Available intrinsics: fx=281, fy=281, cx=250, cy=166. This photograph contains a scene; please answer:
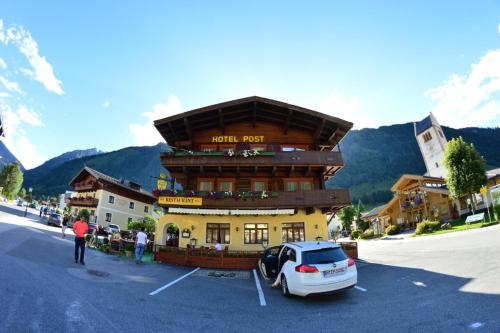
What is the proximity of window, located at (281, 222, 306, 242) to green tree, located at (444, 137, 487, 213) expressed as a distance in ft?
83.5

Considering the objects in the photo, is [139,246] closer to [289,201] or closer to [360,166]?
[289,201]

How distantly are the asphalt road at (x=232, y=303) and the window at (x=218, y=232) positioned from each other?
34.2ft

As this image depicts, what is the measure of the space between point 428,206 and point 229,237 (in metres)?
38.3

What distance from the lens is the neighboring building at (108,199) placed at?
1711 inches

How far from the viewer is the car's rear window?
8500mm

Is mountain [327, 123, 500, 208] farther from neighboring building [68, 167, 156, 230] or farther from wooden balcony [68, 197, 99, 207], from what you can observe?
wooden balcony [68, 197, 99, 207]

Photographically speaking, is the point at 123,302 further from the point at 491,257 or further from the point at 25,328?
the point at 491,257

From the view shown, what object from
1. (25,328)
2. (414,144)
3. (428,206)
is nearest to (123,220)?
(25,328)

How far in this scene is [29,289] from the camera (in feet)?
23.4

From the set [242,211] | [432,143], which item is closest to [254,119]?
[242,211]

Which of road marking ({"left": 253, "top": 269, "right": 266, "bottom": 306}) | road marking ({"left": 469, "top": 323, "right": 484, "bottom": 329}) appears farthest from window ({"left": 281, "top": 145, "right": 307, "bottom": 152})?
road marking ({"left": 469, "top": 323, "right": 484, "bottom": 329})

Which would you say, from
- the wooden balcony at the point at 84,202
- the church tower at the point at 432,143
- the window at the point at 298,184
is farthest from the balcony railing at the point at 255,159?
the church tower at the point at 432,143

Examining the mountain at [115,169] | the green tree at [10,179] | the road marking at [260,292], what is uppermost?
the mountain at [115,169]

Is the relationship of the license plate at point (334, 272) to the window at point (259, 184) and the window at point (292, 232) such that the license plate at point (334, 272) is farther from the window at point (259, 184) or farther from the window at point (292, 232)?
the window at point (259, 184)
